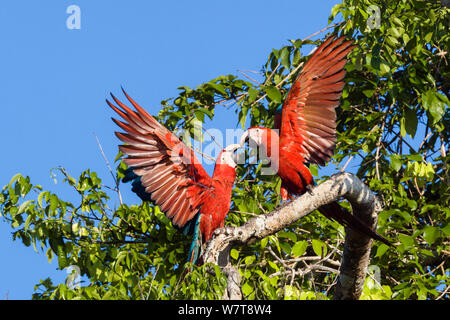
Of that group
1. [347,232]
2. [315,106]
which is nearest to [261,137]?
[315,106]

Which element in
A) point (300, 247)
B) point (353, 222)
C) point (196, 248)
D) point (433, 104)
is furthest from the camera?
point (433, 104)

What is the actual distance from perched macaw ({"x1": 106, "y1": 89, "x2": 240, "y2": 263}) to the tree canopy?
0.59 feet

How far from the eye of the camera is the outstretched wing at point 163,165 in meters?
3.60

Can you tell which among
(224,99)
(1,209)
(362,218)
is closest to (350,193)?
(362,218)

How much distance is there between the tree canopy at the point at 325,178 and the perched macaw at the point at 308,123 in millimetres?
279

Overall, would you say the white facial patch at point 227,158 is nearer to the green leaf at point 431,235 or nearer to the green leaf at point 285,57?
the green leaf at point 285,57

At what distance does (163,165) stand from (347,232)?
1200 mm

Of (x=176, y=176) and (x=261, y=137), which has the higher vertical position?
(x=261, y=137)

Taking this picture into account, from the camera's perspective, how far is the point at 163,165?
3.67m

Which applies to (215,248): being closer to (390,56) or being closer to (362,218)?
(362,218)

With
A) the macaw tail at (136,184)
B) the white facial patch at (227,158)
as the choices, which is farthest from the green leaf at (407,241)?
the macaw tail at (136,184)

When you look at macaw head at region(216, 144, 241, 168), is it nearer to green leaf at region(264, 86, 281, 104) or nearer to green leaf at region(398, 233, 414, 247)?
green leaf at region(264, 86, 281, 104)

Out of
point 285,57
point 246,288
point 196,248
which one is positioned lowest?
point 246,288

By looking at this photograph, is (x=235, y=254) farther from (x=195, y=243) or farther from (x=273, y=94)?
(x=273, y=94)
